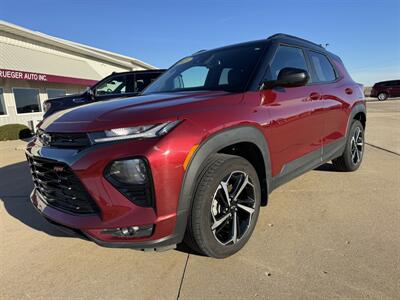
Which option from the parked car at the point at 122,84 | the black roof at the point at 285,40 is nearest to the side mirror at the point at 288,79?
the black roof at the point at 285,40

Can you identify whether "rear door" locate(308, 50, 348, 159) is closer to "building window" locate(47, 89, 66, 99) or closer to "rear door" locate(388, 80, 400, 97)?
"building window" locate(47, 89, 66, 99)

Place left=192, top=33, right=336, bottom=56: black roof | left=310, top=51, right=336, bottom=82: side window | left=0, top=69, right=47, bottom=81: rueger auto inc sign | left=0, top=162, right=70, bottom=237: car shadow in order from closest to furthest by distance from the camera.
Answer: left=192, top=33, right=336, bottom=56: black roof
left=0, top=162, right=70, bottom=237: car shadow
left=310, top=51, right=336, bottom=82: side window
left=0, top=69, right=47, bottom=81: rueger auto inc sign

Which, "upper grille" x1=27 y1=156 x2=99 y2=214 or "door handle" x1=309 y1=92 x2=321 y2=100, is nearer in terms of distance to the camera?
"upper grille" x1=27 y1=156 x2=99 y2=214

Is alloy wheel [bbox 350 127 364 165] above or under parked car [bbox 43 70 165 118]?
under

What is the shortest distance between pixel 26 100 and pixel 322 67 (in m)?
17.4

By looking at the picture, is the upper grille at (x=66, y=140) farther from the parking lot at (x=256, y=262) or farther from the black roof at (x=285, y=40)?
the black roof at (x=285, y=40)

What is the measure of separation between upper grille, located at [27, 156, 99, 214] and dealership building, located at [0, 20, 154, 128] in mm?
12991

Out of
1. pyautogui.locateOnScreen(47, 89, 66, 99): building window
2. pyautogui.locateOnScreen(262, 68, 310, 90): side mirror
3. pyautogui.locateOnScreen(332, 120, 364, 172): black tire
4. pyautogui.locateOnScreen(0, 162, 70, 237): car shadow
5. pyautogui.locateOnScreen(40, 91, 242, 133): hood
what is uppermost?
pyautogui.locateOnScreen(47, 89, 66, 99): building window

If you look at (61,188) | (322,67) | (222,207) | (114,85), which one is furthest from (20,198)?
(114,85)

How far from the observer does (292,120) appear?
3246 mm

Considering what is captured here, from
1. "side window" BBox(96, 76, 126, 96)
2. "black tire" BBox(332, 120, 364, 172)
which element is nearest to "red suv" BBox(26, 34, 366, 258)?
"black tire" BBox(332, 120, 364, 172)

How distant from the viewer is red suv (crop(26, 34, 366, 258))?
84.8 inches

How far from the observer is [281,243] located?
9.57 ft

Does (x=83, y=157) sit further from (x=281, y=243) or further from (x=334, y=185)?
(x=334, y=185)
